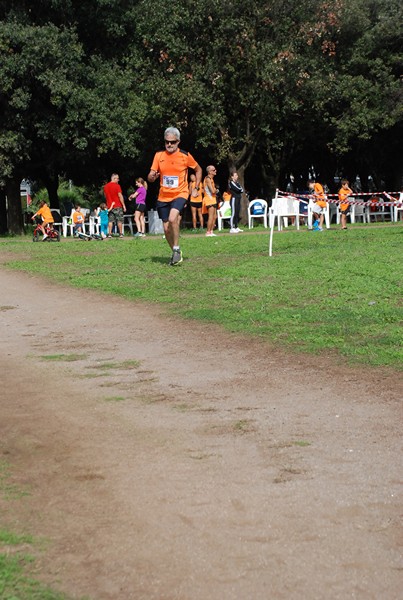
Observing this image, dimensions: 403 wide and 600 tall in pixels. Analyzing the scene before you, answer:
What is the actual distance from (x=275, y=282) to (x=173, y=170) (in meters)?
3.17

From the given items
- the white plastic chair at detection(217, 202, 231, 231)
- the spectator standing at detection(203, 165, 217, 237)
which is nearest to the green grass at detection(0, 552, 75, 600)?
the spectator standing at detection(203, 165, 217, 237)

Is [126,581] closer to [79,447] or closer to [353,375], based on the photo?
[79,447]

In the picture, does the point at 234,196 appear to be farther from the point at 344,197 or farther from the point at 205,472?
the point at 205,472

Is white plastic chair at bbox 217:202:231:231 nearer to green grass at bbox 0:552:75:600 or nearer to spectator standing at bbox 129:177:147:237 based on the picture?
spectator standing at bbox 129:177:147:237

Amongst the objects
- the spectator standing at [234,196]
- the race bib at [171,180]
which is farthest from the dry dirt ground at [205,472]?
the spectator standing at [234,196]

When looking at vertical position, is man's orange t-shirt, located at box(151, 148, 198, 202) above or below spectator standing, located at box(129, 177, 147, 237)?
above

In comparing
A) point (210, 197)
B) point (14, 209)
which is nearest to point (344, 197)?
point (210, 197)

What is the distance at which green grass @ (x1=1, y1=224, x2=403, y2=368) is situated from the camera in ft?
32.7

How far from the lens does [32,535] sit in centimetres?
457

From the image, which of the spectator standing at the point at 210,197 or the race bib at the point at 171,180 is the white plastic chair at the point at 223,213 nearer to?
the spectator standing at the point at 210,197

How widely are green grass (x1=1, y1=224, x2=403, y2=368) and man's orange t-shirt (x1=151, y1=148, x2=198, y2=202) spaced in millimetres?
1136

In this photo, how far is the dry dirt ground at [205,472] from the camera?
420 centimetres

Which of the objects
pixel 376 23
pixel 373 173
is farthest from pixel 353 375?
pixel 373 173

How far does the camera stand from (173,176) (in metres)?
16.3
